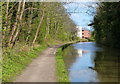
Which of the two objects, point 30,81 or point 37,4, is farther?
point 37,4

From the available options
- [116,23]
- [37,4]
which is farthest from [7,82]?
[116,23]

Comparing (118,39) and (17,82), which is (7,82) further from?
(118,39)

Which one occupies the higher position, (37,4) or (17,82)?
(37,4)

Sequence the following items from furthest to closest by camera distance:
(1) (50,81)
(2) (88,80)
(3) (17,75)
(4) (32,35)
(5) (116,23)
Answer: (5) (116,23) < (4) (32,35) < (2) (88,80) < (3) (17,75) < (1) (50,81)

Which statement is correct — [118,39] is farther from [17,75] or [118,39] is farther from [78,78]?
[17,75]

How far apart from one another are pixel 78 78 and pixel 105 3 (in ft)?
38.7

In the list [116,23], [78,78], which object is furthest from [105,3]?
[78,78]

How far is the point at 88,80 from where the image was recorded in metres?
9.09

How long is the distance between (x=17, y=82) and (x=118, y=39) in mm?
24909

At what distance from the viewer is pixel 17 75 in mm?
7984

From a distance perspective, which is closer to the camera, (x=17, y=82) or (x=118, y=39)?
(x=17, y=82)

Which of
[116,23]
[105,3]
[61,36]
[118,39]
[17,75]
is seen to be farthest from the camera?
[61,36]

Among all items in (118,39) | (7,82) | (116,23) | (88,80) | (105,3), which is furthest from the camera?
(118,39)

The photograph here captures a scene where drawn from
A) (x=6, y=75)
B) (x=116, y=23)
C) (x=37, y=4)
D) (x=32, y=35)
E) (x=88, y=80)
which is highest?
(x=37, y=4)
